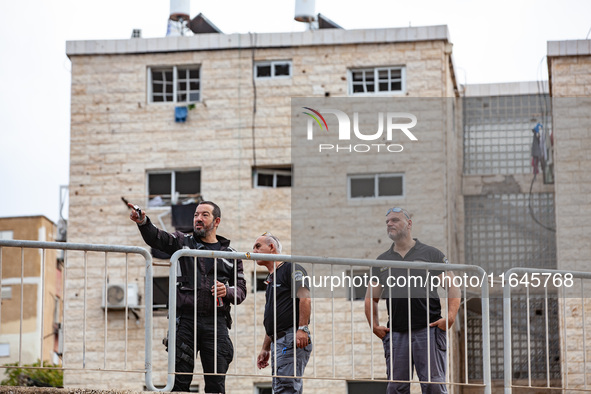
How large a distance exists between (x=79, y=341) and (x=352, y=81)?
28.2 ft

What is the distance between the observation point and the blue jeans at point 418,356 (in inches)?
337

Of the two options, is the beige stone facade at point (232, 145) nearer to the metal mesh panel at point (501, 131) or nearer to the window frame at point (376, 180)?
the window frame at point (376, 180)

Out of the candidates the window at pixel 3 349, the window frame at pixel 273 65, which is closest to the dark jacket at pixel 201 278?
the window at pixel 3 349

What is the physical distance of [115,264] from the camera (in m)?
27.1

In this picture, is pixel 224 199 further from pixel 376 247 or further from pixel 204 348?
pixel 204 348

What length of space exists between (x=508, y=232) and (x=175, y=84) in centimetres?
847

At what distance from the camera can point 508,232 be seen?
26984 millimetres

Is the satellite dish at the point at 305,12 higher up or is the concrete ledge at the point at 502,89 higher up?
the satellite dish at the point at 305,12

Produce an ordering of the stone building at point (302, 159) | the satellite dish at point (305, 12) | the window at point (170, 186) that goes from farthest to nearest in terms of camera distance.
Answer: the satellite dish at point (305, 12)
the window at point (170, 186)
the stone building at point (302, 159)

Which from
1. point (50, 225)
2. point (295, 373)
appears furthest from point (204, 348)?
point (50, 225)

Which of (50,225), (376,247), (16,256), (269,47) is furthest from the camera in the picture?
(50,225)

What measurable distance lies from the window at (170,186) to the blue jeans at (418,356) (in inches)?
763

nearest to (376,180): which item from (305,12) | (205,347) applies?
(305,12)

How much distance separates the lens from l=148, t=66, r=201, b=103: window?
92.9ft
